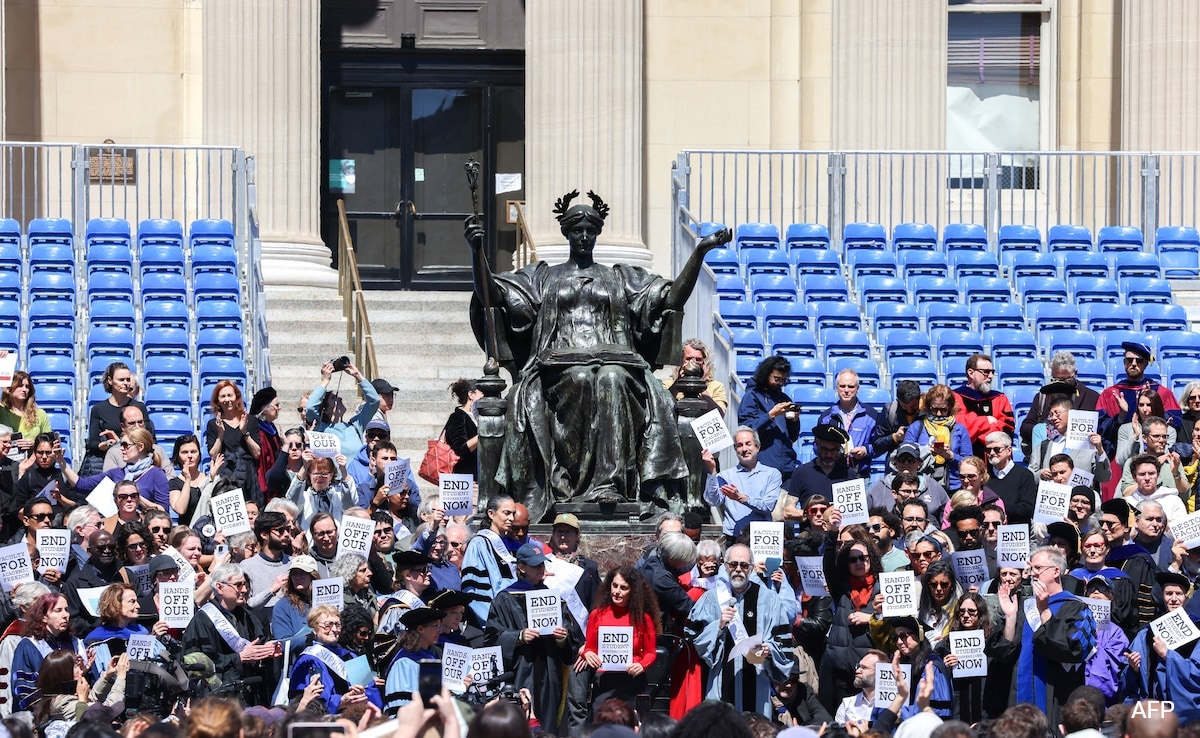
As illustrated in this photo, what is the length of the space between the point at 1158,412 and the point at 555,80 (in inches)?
346

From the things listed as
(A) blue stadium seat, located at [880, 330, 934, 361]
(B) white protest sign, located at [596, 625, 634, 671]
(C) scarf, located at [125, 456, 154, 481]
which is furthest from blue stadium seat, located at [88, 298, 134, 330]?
(B) white protest sign, located at [596, 625, 634, 671]

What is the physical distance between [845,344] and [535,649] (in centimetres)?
794

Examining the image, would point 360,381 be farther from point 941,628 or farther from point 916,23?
point 916,23

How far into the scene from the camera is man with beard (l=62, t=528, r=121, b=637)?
1447cm

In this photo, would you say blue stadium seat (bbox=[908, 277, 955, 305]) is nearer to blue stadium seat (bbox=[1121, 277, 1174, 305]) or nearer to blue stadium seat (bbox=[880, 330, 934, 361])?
blue stadium seat (bbox=[880, 330, 934, 361])

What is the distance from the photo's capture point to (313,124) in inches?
969

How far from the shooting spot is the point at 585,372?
659 inches

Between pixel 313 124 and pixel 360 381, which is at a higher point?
pixel 313 124

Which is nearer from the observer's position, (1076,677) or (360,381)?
(1076,677)

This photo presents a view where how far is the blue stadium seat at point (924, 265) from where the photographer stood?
22.8 metres

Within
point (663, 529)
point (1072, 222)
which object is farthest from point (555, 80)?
point (663, 529)

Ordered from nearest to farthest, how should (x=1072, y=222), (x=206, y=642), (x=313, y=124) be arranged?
1. (x=206, y=642)
2. (x=313, y=124)
3. (x=1072, y=222)

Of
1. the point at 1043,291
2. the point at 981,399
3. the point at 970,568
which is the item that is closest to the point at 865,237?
the point at 1043,291

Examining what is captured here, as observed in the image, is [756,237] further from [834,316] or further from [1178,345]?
[1178,345]
